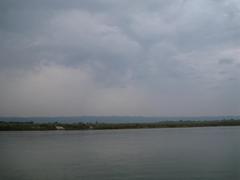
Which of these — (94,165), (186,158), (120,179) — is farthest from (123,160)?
(120,179)

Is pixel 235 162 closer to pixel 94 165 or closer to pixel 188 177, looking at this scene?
pixel 188 177

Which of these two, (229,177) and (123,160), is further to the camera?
(123,160)

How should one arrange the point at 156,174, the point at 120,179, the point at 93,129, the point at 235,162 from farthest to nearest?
the point at 93,129
the point at 235,162
the point at 156,174
the point at 120,179

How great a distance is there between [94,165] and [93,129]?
108m

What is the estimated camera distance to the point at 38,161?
39.8 m

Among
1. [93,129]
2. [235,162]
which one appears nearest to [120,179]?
[235,162]

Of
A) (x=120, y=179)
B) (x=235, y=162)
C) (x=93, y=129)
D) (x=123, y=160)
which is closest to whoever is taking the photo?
(x=120, y=179)

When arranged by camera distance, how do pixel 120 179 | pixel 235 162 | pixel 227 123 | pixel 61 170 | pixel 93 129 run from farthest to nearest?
1. pixel 227 123
2. pixel 93 129
3. pixel 235 162
4. pixel 61 170
5. pixel 120 179

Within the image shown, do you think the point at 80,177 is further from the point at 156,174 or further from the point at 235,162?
the point at 235,162

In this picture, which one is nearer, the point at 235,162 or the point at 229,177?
the point at 229,177

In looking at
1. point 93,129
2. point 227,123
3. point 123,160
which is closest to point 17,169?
point 123,160

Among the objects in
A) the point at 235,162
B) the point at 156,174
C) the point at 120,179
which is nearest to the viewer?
the point at 120,179

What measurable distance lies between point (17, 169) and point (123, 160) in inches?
429

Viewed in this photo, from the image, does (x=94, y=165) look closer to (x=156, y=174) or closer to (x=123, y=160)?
(x=123, y=160)
